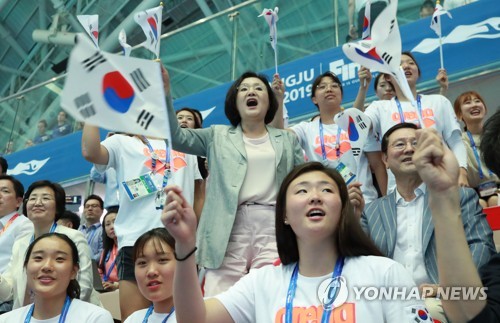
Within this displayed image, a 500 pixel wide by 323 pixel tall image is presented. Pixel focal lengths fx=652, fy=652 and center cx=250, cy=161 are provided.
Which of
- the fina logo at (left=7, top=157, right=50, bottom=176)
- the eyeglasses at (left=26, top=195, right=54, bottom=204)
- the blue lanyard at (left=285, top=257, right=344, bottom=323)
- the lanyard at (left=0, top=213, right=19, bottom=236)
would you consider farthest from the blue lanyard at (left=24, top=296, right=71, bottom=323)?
the fina logo at (left=7, top=157, right=50, bottom=176)

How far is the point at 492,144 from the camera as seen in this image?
1.51 m

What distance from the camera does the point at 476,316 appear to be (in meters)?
1.30

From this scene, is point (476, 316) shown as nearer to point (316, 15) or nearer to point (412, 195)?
point (412, 195)

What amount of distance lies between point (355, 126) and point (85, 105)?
2068 mm

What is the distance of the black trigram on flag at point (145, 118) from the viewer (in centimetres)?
169

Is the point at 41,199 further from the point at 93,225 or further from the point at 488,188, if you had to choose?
the point at 488,188

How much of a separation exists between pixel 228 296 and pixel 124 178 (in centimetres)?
158

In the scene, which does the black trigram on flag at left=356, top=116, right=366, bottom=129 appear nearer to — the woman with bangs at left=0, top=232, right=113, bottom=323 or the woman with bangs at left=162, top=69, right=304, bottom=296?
the woman with bangs at left=162, top=69, right=304, bottom=296

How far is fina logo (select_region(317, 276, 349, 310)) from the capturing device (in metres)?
1.78

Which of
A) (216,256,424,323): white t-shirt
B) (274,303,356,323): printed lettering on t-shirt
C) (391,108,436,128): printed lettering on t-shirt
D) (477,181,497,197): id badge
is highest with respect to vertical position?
(391,108,436,128): printed lettering on t-shirt

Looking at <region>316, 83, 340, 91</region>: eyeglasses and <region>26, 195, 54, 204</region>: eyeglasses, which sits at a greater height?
<region>316, 83, 340, 91</region>: eyeglasses

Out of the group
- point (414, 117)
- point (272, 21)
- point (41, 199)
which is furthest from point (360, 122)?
point (41, 199)

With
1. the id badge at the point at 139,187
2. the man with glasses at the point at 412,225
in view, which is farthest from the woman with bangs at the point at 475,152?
the id badge at the point at 139,187

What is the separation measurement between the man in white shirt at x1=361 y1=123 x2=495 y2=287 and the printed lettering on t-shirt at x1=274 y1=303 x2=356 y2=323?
71cm
